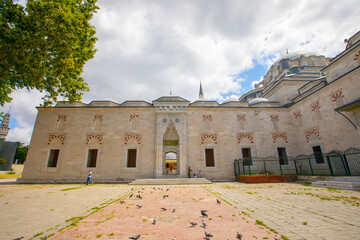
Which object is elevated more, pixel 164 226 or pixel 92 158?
pixel 92 158

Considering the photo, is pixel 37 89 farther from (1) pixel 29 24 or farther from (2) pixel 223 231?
(2) pixel 223 231

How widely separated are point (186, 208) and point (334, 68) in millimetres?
18202

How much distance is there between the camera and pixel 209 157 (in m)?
16.8

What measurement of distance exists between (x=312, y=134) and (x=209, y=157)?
33.3 ft

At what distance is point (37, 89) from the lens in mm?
9969

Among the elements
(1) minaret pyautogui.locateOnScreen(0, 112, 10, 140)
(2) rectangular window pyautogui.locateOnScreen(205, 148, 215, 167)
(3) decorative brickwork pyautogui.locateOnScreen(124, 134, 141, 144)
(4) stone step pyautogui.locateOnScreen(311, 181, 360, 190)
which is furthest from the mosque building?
(1) minaret pyautogui.locateOnScreen(0, 112, 10, 140)

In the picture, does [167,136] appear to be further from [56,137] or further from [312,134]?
[312,134]

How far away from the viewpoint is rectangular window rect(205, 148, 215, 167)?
16.6 m

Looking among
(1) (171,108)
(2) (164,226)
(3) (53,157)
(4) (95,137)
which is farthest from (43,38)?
(3) (53,157)

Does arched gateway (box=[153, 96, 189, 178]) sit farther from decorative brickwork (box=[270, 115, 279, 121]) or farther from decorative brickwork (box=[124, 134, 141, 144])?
decorative brickwork (box=[270, 115, 279, 121])

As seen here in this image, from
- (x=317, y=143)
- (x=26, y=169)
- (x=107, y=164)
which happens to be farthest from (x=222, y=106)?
(x=26, y=169)

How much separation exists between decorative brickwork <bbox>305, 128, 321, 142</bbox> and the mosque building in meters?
0.10

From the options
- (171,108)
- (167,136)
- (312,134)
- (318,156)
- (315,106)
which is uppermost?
(171,108)

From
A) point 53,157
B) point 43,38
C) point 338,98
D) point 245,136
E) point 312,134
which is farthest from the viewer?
point 245,136
